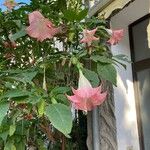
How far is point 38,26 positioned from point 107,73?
51 cm

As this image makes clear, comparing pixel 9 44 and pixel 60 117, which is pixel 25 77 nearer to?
pixel 60 117

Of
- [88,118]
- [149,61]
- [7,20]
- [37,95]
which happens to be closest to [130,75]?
[149,61]

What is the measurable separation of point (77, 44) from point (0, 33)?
63cm

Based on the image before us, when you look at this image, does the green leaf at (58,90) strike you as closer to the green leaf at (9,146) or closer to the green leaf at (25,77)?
the green leaf at (25,77)

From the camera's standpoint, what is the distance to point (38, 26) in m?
2.05

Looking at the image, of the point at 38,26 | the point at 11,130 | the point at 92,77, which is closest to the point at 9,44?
the point at 38,26

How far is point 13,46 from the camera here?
2793mm

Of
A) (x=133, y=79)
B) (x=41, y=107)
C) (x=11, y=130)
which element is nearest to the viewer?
(x=41, y=107)

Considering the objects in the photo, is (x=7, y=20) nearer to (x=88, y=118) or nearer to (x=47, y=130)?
(x=47, y=130)

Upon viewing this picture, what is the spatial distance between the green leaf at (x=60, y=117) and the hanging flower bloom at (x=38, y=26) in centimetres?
49

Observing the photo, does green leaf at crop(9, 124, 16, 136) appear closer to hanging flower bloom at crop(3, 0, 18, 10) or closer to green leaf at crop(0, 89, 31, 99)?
green leaf at crop(0, 89, 31, 99)

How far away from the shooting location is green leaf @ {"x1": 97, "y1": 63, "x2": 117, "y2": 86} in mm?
2217

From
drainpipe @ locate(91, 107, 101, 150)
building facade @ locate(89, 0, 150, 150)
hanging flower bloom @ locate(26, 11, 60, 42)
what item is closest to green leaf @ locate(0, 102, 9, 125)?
hanging flower bloom @ locate(26, 11, 60, 42)

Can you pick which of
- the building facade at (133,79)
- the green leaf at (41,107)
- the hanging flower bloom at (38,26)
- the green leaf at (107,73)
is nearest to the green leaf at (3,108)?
the green leaf at (41,107)
